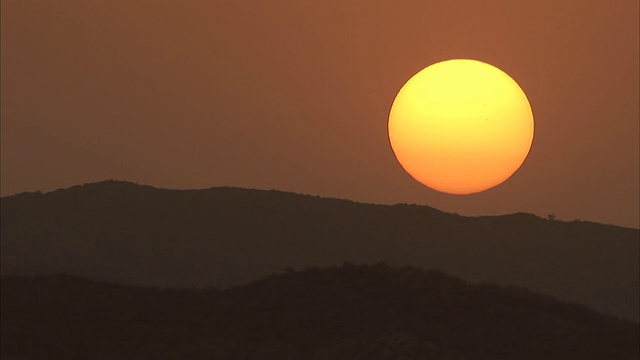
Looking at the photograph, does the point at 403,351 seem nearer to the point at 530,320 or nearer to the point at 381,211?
the point at 530,320

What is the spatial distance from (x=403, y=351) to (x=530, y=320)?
7014mm

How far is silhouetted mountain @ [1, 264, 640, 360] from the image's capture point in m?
27.2

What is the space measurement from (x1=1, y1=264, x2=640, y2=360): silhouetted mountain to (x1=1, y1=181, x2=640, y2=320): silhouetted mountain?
1217cm

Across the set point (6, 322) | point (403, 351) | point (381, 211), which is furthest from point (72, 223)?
point (403, 351)

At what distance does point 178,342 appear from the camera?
28.6 meters

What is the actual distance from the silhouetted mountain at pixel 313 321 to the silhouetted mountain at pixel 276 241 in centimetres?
1217

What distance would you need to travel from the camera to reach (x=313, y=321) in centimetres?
3003

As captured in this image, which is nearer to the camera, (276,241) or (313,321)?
(313,321)

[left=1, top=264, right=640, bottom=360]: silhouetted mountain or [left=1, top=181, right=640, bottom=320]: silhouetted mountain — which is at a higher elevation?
[left=1, top=181, right=640, bottom=320]: silhouetted mountain

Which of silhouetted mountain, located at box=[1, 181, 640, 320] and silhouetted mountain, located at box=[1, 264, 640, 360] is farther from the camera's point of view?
silhouetted mountain, located at box=[1, 181, 640, 320]

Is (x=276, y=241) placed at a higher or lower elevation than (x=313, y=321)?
higher

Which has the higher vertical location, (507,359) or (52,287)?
(52,287)

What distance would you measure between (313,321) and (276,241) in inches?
922

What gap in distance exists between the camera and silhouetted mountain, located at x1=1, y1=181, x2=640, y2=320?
1973 inches
